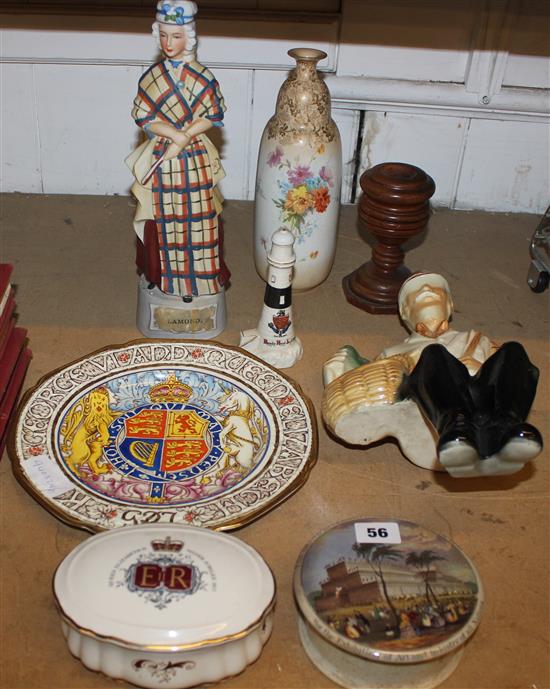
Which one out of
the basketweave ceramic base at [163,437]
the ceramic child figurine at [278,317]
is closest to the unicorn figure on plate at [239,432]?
the basketweave ceramic base at [163,437]

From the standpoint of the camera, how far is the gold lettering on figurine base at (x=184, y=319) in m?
1.25

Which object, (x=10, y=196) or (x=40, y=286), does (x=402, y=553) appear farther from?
(x=10, y=196)

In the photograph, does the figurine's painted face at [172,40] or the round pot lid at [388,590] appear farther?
the figurine's painted face at [172,40]

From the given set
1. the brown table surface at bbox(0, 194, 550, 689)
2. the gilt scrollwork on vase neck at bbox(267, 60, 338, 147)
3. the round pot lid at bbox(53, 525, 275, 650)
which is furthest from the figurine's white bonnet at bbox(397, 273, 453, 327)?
the round pot lid at bbox(53, 525, 275, 650)

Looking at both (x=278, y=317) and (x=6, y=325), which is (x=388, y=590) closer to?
(x=278, y=317)

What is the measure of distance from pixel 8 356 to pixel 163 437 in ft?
0.75

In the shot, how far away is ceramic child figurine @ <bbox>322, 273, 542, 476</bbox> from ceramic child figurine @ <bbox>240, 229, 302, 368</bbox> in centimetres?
9

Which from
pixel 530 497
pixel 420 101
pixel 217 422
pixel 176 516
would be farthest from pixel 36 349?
pixel 420 101

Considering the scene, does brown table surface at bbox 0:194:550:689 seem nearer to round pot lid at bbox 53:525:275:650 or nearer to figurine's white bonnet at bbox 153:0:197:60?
round pot lid at bbox 53:525:275:650

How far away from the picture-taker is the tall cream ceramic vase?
1221 millimetres

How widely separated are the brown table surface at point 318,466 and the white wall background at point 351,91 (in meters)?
0.07

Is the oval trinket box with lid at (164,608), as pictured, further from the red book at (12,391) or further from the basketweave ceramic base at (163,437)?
the red book at (12,391)

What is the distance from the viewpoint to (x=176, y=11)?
1.05 meters

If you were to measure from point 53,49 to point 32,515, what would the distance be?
862 millimetres
